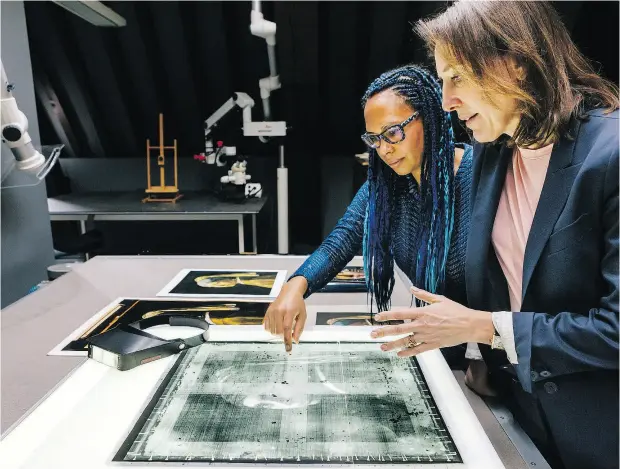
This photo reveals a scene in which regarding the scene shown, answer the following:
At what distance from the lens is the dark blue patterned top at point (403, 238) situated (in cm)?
110

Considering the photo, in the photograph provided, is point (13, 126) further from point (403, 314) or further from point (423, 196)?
point (403, 314)

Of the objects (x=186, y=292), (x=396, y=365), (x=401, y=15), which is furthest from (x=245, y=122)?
(x=396, y=365)

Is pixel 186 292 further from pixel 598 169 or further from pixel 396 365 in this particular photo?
pixel 598 169

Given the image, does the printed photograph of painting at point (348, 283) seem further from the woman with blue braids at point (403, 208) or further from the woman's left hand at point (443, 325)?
the woman's left hand at point (443, 325)

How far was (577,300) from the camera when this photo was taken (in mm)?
750

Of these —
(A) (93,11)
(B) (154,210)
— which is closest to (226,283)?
(B) (154,210)

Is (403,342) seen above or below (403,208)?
below

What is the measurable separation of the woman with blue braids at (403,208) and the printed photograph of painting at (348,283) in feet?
0.64

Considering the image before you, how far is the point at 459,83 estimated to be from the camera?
2.54 ft

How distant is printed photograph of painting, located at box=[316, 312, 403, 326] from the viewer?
3.96ft

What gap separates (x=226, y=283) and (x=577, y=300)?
3.41 feet

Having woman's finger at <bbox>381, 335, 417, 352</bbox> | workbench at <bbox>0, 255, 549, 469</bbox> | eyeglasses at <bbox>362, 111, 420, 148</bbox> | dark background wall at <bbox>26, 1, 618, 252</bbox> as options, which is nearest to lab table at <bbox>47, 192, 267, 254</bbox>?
dark background wall at <bbox>26, 1, 618, 252</bbox>

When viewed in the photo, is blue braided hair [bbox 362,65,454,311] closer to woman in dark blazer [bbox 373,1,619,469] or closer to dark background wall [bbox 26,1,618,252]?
woman in dark blazer [bbox 373,1,619,469]

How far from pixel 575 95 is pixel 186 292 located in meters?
1.10
